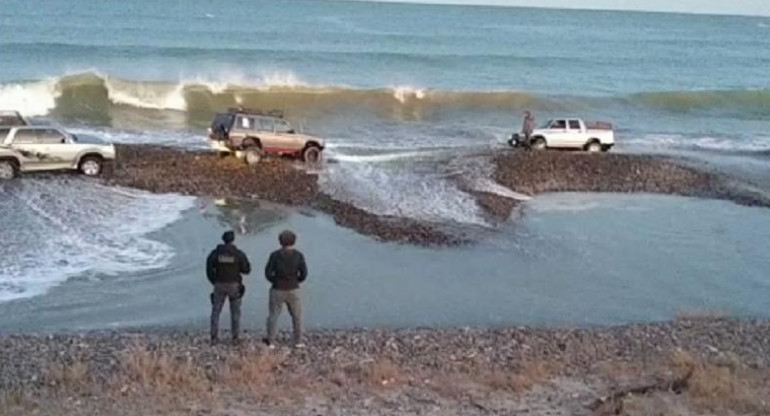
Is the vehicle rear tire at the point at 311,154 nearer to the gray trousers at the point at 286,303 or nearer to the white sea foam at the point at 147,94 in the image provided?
the gray trousers at the point at 286,303

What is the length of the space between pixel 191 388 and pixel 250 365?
110 centimetres

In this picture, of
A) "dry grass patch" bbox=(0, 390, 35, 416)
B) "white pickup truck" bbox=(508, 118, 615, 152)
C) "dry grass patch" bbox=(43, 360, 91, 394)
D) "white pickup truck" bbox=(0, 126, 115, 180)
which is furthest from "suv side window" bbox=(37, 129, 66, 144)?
"dry grass patch" bbox=(0, 390, 35, 416)

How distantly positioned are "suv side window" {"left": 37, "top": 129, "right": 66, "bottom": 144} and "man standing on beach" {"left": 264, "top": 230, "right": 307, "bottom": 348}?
60.1 feet

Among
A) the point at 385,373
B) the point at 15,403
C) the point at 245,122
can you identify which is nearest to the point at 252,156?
the point at 245,122

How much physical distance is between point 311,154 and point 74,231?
1254 centimetres

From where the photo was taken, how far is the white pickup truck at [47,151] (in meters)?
31.1

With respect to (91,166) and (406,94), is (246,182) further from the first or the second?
(406,94)

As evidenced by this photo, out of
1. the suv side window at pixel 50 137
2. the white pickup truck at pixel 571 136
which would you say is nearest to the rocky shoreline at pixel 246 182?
the suv side window at pixel 50 137

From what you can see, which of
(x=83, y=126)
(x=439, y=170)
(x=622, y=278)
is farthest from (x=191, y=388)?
(x=83, y=126)

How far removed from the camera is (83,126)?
1818 inches

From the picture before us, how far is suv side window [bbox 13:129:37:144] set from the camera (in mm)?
31344

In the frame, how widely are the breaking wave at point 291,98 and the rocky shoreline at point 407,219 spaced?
61.5ft

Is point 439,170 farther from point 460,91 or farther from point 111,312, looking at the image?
point 460,91

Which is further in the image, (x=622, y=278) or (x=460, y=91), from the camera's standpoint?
(x=460, y=91)
